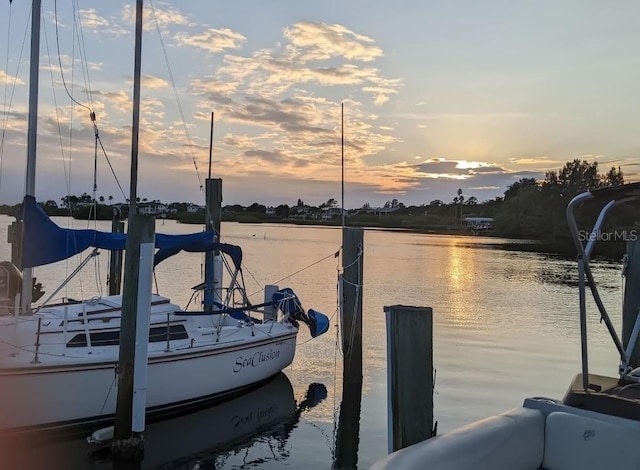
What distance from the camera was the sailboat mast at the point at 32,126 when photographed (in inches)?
409

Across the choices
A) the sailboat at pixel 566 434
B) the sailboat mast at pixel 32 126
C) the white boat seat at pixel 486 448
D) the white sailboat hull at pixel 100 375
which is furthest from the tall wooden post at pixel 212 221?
the white boat seat at pixel 486 448

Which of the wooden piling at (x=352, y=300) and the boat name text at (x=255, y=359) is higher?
the wooden piling at (x=352, y=300)

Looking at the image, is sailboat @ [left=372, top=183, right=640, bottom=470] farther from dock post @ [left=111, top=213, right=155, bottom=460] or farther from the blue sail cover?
the blue sail cover

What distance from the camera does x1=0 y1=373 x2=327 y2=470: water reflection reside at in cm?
838

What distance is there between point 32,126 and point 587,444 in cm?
1028

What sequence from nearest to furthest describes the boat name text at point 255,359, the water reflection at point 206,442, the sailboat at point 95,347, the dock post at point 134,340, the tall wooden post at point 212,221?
the dock post at point 134,340
the water reflection at point 206,442
the sailboat at point 95,347
the boat name text at point 255,359
the tall wooden post at point 212,221

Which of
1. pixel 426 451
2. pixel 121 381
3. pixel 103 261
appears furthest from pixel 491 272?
pixel 426 451

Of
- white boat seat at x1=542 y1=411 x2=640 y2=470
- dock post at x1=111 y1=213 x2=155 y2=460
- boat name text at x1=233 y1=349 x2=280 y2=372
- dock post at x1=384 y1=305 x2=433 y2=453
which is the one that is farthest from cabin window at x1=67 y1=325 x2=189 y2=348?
white boat seat at x1=542 y1=411 x2=640 y2=470

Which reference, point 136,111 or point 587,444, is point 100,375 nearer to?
point 136,111

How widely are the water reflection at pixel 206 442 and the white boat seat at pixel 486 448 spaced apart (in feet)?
17.5

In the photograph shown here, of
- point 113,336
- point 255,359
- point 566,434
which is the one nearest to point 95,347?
point 113,336

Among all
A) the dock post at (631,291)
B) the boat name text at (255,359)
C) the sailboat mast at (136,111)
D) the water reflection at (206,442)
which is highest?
the sailboat mast at (136,111)

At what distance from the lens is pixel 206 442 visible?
31.6ft

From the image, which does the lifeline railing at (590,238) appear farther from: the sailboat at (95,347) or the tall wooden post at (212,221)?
the tall wooden post at (212,221)
